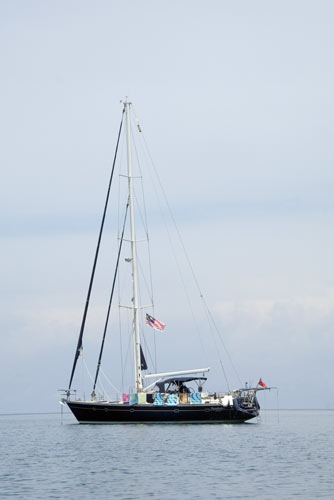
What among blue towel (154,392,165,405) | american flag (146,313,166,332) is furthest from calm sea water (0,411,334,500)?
american flag (146,313,166,332)

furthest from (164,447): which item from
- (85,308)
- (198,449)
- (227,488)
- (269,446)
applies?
(85,308)

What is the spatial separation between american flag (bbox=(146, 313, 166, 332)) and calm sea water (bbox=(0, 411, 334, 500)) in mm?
9742

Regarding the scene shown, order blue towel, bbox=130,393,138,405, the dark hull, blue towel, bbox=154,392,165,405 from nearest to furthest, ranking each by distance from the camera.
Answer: the dark hull
blue towel, bbox=154,392,165,405
blue towel, bbox=130,393,138,405

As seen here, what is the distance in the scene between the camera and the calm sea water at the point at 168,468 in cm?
3594

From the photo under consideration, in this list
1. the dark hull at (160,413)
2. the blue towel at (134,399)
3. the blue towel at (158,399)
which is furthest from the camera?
the blue towel at (134,399)

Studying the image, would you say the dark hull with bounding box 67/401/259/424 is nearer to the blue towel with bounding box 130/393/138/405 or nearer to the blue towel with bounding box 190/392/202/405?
the blue towel with bounding box 190/392/202/405

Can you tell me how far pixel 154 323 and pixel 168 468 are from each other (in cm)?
3116

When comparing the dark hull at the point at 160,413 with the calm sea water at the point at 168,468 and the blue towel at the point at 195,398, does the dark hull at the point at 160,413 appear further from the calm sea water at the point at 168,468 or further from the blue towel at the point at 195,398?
the calm sea water at the point at 168,468

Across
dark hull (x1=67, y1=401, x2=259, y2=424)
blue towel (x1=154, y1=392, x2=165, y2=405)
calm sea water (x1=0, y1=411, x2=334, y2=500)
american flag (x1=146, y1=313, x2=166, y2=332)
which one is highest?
american flag (x1=146, y1=313, x2=166, y2=332)

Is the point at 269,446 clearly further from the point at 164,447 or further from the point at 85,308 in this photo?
the point at 85,308

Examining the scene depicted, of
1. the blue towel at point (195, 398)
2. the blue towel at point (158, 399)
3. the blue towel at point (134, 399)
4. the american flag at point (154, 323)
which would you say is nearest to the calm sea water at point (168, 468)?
the blue towel at point (158, 399)

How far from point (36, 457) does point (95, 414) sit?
2107cm

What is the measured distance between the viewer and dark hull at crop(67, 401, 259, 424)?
72.6m

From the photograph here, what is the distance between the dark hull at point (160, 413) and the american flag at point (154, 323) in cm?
689
